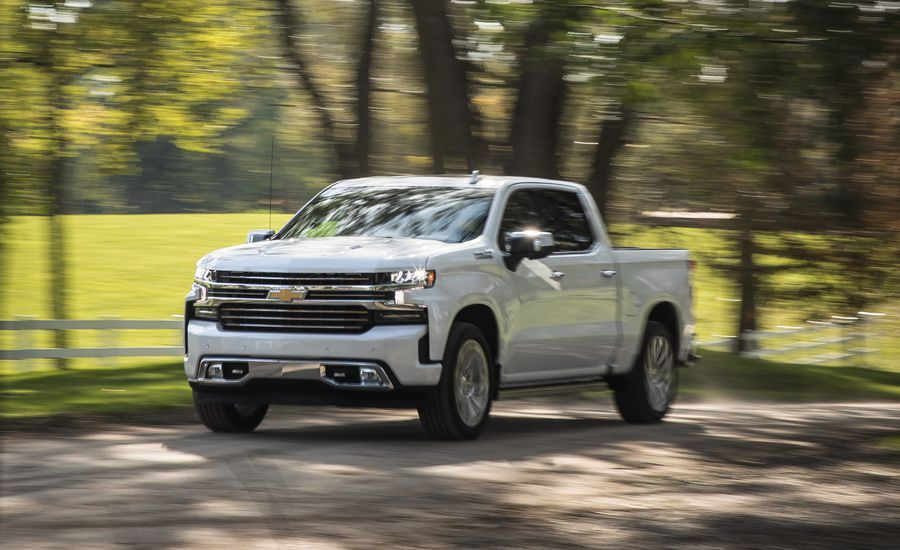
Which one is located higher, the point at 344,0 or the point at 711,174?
the point at 344,0

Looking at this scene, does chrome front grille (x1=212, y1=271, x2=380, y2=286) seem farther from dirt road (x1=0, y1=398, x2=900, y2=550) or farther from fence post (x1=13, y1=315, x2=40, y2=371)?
fence post (x1=13, y1=315, x2=40, y2=371)

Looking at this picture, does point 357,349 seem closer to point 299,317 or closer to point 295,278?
point 299,317

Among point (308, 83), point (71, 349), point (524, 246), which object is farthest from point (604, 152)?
point (524, 246)

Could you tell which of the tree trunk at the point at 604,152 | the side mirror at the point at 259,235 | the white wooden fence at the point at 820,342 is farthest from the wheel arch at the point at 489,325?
the white wooden fence at the point at 820,342

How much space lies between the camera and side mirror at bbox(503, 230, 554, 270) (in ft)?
39.7

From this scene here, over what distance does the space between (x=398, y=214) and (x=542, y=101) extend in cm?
812

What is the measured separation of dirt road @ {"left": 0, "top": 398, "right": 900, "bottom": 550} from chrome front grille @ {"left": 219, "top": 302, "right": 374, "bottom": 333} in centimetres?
85

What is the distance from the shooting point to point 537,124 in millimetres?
20172

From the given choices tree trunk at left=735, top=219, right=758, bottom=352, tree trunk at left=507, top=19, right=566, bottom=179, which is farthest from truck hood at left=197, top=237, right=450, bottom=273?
tree trunk at left=735, top=219, right=758, bottom=352

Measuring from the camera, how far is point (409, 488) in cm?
919

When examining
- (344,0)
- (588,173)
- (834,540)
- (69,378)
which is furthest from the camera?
(344,0)

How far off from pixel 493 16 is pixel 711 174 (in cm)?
1287

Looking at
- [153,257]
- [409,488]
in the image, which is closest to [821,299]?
[409,488]

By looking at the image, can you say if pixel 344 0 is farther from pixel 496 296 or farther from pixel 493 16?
pixel 496 296
